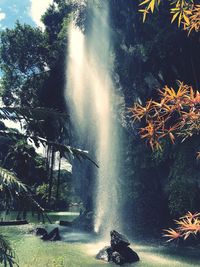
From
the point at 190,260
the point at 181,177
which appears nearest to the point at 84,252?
the point at 190,260

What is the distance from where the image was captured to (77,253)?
20.7 m

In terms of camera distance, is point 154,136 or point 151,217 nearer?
point 154,136

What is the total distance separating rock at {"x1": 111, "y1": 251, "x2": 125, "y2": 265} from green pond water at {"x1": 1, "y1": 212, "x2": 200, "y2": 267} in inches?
18.6

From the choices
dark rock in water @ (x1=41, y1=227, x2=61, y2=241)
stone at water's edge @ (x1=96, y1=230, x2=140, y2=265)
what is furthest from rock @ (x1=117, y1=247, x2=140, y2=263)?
dark rock in water @ (x1=41, y1=227, x2=61, y2=241)

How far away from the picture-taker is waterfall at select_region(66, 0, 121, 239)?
107ft

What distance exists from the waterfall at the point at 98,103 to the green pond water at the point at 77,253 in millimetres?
6632

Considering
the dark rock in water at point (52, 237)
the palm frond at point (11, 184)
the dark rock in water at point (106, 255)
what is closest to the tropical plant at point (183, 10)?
the palm frond at point (11, 184)

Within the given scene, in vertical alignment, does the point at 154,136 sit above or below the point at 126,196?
below

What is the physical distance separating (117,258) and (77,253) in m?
3.53

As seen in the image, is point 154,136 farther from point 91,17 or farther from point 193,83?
point 91,17

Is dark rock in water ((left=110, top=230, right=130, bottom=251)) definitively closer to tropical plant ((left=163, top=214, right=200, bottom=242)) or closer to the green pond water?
the green pond water

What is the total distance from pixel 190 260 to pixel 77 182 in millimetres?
27747

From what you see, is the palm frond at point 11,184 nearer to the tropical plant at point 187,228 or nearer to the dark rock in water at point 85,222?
the tropical plant at point 187,228

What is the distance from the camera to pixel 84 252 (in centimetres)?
2119
